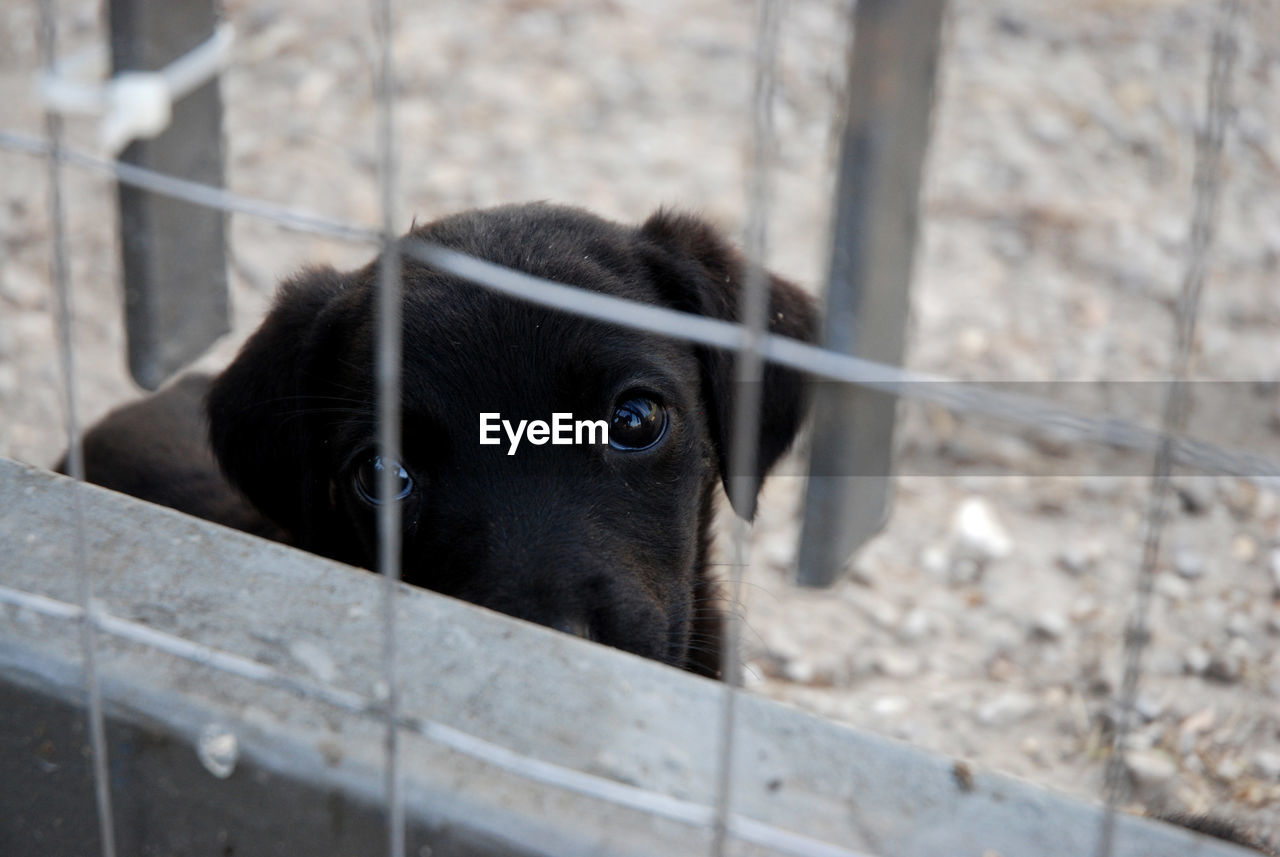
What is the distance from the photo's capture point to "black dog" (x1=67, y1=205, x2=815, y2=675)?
2.23m

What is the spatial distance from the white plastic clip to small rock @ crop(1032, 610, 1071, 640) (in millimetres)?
2314

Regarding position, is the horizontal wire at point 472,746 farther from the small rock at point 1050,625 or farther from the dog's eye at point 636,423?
the small rock at point 1050,625

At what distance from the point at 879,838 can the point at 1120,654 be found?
2.01 meters

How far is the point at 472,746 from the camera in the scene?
57.0 inches

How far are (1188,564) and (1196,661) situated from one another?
1.20 feet

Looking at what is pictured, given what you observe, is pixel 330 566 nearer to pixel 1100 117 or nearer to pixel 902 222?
pixel 902 222

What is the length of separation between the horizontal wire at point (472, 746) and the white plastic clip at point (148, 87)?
1634 millimetres

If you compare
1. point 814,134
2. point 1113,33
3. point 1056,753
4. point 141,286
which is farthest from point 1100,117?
point 141,286

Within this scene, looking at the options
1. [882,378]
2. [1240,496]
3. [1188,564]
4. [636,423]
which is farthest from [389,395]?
[1240,496]

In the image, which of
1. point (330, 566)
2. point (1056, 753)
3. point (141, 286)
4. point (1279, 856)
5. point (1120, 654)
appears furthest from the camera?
point (141, 286)

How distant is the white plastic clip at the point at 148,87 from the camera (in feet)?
10.8

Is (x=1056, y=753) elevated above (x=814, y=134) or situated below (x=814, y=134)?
below

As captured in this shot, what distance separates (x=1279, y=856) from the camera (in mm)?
2256

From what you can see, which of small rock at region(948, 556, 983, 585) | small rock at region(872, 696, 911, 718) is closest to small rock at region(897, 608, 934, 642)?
small rock at region(948, 556, 983, 585)
